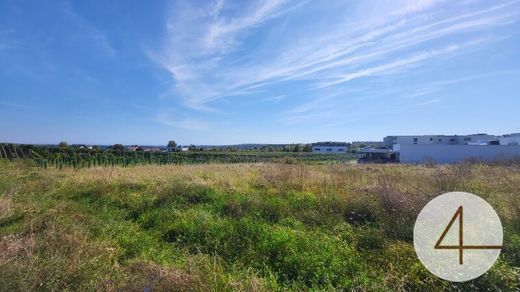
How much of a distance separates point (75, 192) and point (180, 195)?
13.4ft

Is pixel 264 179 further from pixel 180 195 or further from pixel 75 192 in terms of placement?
pixel 75 192

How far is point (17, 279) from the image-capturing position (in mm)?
3057

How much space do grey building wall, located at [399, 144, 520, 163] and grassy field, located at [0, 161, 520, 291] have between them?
1692 inches

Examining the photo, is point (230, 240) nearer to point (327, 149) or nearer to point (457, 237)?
point (457, 237)

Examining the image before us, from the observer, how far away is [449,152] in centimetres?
4825

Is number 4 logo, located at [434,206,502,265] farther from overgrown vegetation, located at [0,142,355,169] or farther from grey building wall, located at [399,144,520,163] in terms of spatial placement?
grey building wall, located at [399,144,520,163]

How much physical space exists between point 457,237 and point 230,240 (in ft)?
12.4

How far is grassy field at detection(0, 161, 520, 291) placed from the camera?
3.45m

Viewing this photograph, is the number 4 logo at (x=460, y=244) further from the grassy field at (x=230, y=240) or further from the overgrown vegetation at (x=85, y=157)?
the overgrown vegetation at (x=85, y=157)

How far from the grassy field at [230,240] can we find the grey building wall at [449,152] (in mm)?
42973

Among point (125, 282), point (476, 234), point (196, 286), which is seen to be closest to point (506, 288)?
point (476, 234)

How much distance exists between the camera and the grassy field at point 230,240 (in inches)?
136

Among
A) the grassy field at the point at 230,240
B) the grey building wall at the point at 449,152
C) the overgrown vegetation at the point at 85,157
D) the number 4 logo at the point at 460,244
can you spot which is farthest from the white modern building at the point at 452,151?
the number 4 logo at the point at 460,244

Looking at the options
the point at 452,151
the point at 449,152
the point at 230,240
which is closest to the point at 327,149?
the point at 449,152
